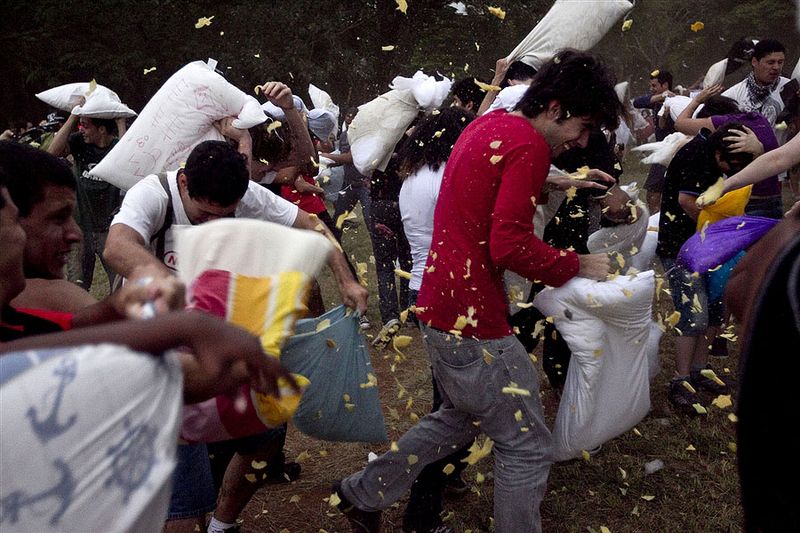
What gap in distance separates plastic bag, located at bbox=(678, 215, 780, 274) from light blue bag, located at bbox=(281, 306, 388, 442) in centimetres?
151

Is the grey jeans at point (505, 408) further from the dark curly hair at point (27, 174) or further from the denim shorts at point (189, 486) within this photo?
the dark curly hair at point (27, 174)

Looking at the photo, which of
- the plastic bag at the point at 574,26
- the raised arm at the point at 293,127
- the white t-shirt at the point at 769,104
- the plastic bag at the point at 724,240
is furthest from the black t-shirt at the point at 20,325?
the white t-shirt at the point at 769,104

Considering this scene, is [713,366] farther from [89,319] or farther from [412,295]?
[89,319]

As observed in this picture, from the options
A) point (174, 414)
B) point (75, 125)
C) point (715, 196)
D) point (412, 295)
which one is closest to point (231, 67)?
point (75, 125)

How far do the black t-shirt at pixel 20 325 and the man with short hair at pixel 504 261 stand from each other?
1.38 meters

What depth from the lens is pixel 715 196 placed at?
346cm

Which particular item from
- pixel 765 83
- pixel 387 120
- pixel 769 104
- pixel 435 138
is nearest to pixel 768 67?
pixel 765 83

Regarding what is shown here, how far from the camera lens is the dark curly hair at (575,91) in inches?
103

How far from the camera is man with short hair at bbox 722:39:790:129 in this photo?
5770mm

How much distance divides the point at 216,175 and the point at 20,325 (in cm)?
114

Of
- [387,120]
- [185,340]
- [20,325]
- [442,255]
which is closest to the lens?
Result: [185,340]

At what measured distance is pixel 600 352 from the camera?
10.3 ft

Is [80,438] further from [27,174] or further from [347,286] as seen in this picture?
[347,286]

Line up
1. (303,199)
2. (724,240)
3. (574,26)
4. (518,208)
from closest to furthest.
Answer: (518,208) < (724,240) < (574,26) < (303,199)
